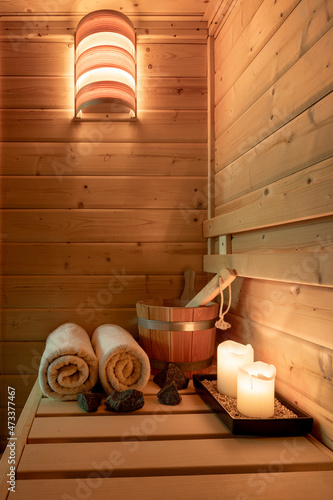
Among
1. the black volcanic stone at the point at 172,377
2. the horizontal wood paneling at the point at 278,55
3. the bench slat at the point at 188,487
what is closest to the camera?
the bench slat at the point at 188,487

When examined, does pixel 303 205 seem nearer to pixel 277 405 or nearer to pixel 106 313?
pixel 277 405

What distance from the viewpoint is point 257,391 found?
111 cm

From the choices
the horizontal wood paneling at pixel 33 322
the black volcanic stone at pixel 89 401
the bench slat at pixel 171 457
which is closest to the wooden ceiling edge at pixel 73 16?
the horizontal wood paneling at pixel 33 322

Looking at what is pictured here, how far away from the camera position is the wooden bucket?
1.50m

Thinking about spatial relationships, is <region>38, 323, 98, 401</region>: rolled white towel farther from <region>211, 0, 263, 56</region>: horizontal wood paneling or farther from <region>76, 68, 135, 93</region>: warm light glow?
<region>211, 0, 263, 56</region>: horizontal wood paneling

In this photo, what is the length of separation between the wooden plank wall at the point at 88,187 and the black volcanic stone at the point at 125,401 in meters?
0.71

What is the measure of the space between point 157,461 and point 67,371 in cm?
54

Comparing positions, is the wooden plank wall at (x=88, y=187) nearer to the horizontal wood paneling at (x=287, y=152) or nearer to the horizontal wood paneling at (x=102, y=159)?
the horizontal wood paneling at (x=102, y=159)

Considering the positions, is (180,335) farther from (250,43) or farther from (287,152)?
(250,43)

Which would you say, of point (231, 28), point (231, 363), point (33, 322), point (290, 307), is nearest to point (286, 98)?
point (290, 307)

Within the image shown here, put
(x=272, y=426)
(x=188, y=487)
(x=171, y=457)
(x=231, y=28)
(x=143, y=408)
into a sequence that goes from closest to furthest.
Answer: (x=188, y=487), (x=171, y=457), (x=272, y=426), (x=143, y=408), (x=231, y=28)

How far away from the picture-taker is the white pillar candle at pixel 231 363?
1298 mm

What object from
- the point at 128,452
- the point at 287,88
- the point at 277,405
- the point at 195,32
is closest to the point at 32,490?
the point at 128,452

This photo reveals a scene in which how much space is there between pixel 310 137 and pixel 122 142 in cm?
117
